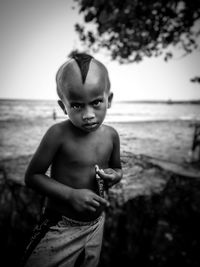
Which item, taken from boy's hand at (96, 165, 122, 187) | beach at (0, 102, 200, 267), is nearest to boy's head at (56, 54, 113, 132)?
boy's hand at (96, 165, 122, 187)

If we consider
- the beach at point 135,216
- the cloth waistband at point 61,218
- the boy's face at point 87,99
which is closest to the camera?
the boy's face at point 87,99

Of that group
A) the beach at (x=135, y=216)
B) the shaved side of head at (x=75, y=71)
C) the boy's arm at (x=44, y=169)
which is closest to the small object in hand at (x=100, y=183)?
the boy's arm at (x=44, y=169)

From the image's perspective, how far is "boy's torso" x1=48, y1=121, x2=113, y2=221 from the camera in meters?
1.42

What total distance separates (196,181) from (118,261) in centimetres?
147

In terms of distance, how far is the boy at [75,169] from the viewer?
50.0 inches

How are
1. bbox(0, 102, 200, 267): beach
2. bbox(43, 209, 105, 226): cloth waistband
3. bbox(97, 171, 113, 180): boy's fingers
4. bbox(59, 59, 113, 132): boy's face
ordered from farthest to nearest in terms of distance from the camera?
bbox(0, 102, 200, 267): beach
bbox(43, 209, 105, 226): cloth waistband
bbox(97, 171, 113, 180): boy's fingers
bbox(59, 59, 113, 132): boy's face

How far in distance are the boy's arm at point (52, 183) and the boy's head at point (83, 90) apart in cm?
24

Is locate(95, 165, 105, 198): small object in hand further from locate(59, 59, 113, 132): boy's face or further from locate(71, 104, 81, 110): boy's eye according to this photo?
locate(71, 104, 81, 110): boy's eye

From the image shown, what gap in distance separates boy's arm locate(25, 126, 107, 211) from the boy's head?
235 millimetres

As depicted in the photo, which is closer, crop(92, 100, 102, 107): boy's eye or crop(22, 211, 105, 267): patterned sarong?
crop(92, 100, 102, 107): boy's eye

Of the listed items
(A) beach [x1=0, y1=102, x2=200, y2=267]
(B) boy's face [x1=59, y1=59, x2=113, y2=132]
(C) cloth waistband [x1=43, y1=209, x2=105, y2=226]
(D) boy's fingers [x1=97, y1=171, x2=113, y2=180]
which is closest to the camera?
(B) boy's face [x1=59, y1=59, x2=113, y2=132]

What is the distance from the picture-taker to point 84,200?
1.29 metres

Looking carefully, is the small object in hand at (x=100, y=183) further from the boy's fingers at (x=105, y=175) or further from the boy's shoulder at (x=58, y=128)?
the boy's shoulder at (x=58, y=128)

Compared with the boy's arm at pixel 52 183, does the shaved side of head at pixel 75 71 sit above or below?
above
